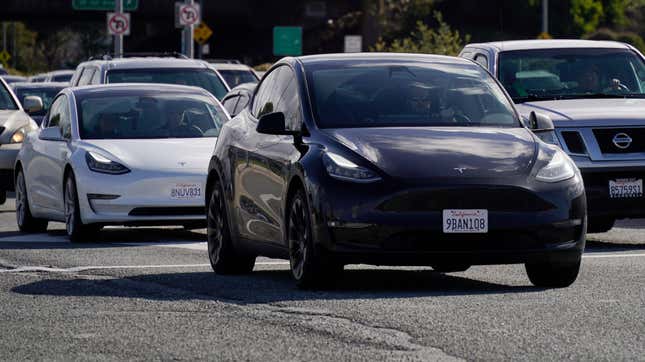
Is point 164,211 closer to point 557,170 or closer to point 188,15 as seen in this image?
point 557,170

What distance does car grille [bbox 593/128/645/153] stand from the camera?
15500 mm

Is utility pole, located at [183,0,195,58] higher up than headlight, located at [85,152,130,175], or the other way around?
headlight, located at [85,152,130,175]

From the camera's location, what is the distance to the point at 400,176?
1086cm

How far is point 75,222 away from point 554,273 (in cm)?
651

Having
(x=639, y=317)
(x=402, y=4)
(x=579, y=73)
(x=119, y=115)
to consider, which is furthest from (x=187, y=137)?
(x=402, y=4)

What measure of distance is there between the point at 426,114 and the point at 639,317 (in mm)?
2887

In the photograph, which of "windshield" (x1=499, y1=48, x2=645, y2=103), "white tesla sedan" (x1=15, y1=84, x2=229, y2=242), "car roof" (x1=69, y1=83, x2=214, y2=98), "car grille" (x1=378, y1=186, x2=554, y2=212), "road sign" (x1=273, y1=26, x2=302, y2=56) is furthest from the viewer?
"road sign" (x1=273, y1=26, x2=302, y2=56)

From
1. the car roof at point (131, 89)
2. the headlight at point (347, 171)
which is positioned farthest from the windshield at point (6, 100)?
the headlight at point (347, 171)

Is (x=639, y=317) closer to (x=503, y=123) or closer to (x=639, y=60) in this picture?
(x=503, y=123)

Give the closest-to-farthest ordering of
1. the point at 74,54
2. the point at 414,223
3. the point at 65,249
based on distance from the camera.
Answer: the point at 414,223 → the point at 65,249 → the point at 74,54

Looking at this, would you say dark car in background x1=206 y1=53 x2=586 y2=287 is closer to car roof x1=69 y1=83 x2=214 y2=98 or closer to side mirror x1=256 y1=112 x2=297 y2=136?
side mirror x1=256 y1=112 x2=297 y2=136

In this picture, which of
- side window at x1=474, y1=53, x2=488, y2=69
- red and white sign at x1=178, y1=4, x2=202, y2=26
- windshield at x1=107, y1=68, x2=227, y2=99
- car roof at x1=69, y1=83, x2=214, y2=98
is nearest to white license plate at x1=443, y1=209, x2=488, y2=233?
side window at x1=474, y1=53, x2=488, y2=69

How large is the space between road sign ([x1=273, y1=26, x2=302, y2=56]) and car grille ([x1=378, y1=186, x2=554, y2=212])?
174 ft

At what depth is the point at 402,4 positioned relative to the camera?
289 ft
